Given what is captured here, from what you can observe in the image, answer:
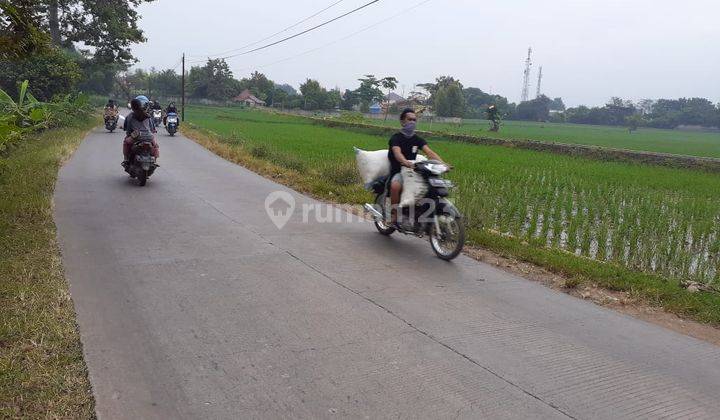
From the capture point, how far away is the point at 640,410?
311 cm

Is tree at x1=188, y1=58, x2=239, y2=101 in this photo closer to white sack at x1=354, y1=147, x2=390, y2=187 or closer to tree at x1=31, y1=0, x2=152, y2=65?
tree at x1=31, y1=0, x2=152, y2=65

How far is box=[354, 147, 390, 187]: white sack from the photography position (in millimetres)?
7173

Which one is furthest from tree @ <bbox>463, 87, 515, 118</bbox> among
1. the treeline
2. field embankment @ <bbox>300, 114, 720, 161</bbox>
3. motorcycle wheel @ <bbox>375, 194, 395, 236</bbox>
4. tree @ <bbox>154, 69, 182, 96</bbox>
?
motorcycle wheel @ <bbox>375, 194, 395, 236</bbox>

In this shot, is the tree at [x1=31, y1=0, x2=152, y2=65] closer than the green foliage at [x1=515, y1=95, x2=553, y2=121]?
Yes

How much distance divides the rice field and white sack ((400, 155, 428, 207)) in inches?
59.8

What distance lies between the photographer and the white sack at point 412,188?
21.2 feet

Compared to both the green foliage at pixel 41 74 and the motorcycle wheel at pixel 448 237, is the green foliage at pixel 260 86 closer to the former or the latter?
the green foliage at pixel 41 74

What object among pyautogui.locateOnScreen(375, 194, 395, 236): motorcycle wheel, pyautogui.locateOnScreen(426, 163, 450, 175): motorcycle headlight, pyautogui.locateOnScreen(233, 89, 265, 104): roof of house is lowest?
pyautogui.locateOnScreen(375, 194, 395, 236): motorcycle wheel

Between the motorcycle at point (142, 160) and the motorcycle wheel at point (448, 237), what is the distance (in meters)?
6.23

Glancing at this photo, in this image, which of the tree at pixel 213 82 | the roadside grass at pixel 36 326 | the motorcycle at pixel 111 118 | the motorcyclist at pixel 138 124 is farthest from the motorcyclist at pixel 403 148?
the tree at pixel 213 82

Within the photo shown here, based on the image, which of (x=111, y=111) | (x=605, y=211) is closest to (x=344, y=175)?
(x=605, y=211)

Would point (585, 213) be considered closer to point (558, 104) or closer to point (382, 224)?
point (382, 224)

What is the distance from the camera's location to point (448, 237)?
6172 millimetres

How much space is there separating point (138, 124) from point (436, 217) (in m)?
7.06
